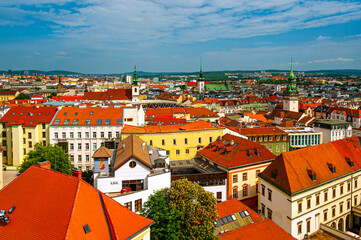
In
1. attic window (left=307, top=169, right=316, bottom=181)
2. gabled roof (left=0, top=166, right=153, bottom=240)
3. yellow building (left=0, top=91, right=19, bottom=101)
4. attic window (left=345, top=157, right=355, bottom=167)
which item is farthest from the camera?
yellow building (left=0, top=91, right=19, bottom=101)

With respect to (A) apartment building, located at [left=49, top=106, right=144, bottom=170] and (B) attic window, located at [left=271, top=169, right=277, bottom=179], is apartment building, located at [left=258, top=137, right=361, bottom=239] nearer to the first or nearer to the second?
(B) attic window, located at [left=271, top=169, right=277, bottom=179]

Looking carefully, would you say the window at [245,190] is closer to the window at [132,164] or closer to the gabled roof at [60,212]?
the window at [132,164]

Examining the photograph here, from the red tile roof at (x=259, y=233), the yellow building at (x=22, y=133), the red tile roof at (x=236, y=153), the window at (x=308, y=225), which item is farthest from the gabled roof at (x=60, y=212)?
the yellow building at (x=22, y=133)

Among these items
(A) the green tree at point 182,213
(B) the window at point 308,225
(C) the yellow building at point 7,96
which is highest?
(C) the yellow building at point 7,96

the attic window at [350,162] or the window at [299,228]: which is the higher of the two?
the attic window at [350,162]

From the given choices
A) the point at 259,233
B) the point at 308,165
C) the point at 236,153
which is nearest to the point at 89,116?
the point at 236,153

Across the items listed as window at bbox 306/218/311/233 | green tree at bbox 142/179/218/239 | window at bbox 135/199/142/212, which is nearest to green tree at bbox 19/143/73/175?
window at bbox 135/199/142/212
